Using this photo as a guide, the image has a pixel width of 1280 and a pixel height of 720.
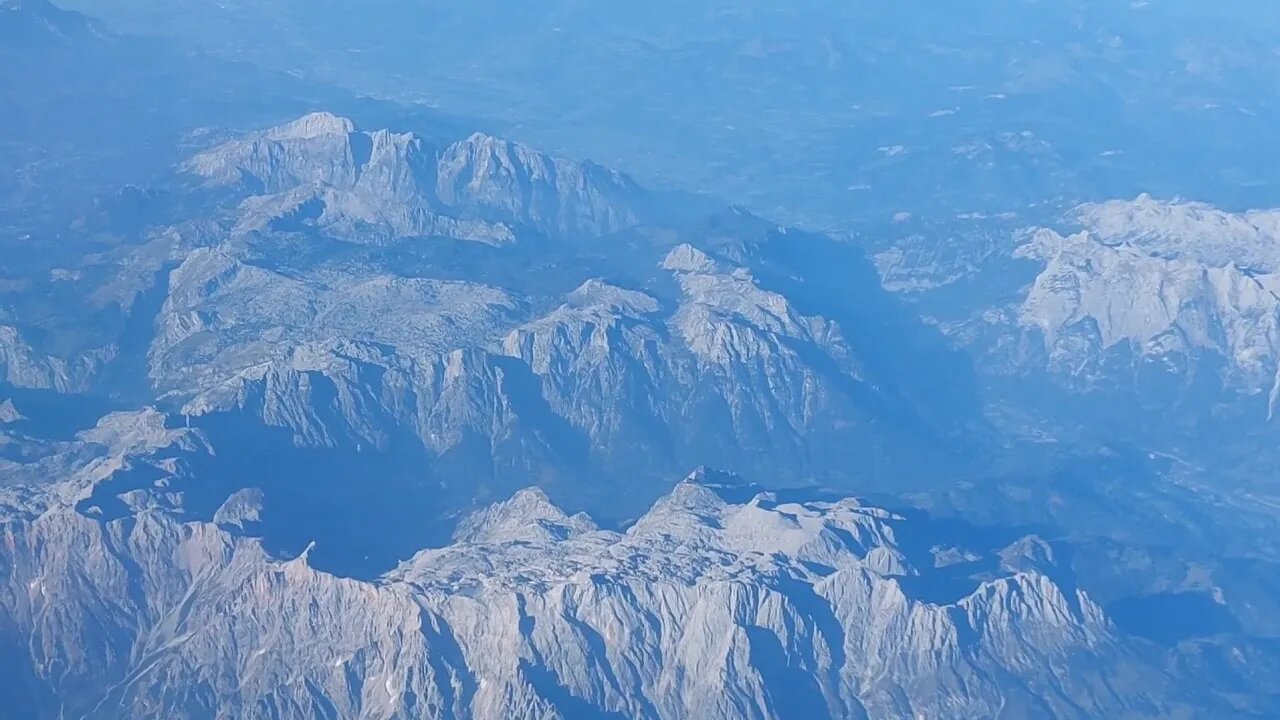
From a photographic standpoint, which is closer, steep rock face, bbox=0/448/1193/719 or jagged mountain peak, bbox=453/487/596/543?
steep rock face, bbox=0/448/1193/719

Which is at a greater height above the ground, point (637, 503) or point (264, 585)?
point (264, 585)

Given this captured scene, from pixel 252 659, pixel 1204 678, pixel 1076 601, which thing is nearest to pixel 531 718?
pixel 252 659

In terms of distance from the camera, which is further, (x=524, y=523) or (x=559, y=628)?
(x=524, y=523)

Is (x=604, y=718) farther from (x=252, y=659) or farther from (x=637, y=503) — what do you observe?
(x=637, y=503)

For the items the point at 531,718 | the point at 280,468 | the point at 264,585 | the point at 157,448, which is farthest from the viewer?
the point at 280,468

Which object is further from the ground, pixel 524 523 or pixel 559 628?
pixel 559 628

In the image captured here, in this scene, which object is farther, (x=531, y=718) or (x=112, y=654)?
(x=112, y=654)

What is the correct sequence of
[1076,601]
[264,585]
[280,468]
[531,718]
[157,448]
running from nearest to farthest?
[531,718] < [264,585] < [1076,601] < [157,448] < [280,468]

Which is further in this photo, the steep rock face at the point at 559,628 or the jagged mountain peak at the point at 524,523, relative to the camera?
the jagged mountain peak at the point at 524,523
